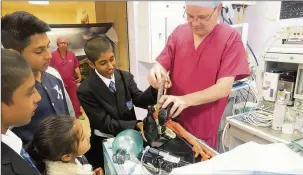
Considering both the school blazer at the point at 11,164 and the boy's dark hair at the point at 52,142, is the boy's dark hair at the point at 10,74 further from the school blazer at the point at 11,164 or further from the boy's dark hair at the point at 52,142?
the boy's dark hair at the point at 52,142

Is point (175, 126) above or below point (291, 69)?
A: below

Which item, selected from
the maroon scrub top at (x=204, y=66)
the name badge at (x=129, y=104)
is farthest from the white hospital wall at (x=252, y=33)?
the maroon scrub top at (x=204, y=66)

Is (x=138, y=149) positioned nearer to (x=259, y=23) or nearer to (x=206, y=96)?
(x=206, y=96)

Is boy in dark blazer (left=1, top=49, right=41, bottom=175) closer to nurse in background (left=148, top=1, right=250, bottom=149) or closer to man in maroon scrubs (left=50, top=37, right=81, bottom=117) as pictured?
nurse in background (left=148, top=1, right=250, bottom=149)

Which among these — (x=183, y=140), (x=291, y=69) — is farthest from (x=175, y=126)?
(x=291, y=69)

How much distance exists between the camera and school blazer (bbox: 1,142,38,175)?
1.96ft

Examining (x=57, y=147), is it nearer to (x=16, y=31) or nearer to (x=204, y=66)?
(x=16, y=31)

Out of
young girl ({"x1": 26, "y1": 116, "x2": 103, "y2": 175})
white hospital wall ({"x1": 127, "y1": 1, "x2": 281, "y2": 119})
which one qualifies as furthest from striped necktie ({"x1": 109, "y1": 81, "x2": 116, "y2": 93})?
white hospital wall ({"x1": 127, "y1": 1, "x2": 281, "y2": 119})

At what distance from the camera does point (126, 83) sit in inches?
53.3

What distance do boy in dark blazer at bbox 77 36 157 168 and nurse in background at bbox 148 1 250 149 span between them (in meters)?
0.19

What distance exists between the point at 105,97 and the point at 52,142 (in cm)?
43

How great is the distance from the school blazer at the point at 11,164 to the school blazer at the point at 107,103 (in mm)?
513

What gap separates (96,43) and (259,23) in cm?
179

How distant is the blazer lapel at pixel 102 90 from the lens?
1218mm
